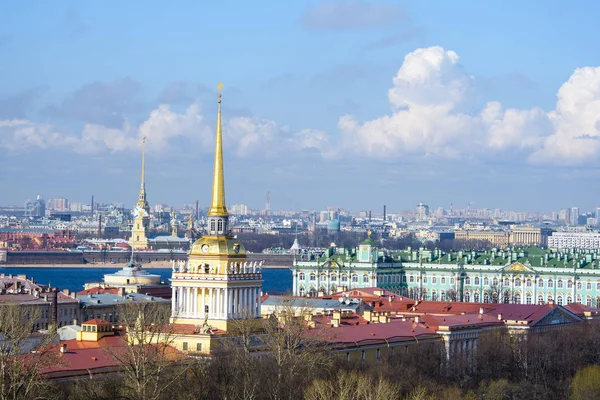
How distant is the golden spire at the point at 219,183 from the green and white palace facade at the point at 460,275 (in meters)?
45.3

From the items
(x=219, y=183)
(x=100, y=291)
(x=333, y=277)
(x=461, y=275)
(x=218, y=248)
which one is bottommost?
(x=100, y=291)

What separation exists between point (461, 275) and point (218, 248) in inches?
2034

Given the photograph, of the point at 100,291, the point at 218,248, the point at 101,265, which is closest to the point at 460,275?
the point at 100,291

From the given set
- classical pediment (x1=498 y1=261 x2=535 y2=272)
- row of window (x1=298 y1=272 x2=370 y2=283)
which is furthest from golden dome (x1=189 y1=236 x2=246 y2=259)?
classical pediment (x1=498 y1=261 x2=535 y2=272)

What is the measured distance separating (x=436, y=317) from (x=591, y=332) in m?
4.93

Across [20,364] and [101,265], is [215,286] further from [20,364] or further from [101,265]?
[101,265]

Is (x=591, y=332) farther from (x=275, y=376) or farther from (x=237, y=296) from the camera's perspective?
(x=275, y=376)

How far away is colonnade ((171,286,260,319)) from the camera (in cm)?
3894

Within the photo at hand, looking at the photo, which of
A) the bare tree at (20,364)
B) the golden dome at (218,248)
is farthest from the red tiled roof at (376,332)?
the bare tree at (20,364)

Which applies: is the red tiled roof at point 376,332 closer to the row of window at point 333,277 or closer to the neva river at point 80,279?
the neva river at point 80,279

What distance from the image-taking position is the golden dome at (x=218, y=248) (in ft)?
129

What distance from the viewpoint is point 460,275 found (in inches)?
3531

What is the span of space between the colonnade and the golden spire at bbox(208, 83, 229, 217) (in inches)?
82.4

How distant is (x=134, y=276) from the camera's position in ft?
257
